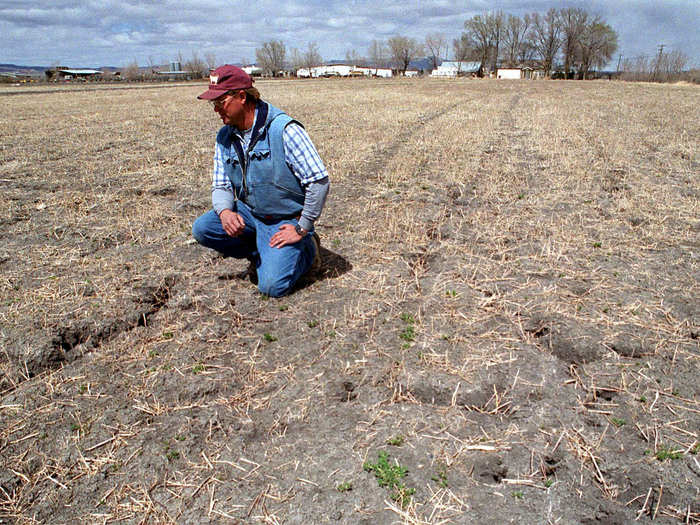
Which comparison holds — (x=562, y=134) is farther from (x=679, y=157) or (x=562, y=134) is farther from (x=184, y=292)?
(x=184, y=292)

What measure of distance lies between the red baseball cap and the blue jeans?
993 mm

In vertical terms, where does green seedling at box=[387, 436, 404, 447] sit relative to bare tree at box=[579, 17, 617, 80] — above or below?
below

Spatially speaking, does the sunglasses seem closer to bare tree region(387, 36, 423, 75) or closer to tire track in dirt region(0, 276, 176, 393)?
tire track in dirt region(0, 276, 176, 393)

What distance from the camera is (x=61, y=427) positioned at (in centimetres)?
252

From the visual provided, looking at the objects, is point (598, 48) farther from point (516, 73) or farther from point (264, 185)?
point (264, 185)

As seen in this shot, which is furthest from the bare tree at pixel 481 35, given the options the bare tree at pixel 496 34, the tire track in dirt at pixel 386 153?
the tire track in dirt at pixel 386 153

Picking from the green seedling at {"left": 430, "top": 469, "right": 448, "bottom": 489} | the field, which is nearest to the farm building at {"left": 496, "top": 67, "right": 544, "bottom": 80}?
the field

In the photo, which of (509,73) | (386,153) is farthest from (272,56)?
(386,153)

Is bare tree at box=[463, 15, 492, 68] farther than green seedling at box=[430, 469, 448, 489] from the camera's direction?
Yes

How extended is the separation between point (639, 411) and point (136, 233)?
15.9ft

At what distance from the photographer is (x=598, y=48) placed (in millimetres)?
81062

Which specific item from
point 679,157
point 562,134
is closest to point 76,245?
point 679,157

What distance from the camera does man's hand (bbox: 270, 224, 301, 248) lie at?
12.1ft

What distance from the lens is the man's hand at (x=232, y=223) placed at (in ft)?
12.4
